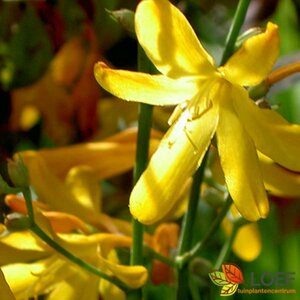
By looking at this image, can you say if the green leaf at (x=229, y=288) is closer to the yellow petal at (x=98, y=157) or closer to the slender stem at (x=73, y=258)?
the slender stem at (x=73, y=258)

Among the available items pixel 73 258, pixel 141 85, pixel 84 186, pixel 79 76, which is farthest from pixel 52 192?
pixel 79 76

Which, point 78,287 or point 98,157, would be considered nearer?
point 78,287

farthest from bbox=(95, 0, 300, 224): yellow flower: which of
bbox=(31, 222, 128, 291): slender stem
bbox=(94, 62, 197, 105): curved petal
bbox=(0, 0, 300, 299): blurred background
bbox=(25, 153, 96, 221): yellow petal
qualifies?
bbox=(0, 0, 300, 299): blurred background

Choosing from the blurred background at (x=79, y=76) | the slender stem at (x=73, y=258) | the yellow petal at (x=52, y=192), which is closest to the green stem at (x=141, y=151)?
the slender stem at (x=73, y=258)

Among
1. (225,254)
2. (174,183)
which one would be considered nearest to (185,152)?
(174,183)

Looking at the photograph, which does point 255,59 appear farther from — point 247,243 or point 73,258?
point 247,243

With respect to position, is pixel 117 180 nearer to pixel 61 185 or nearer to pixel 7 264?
pixel 61 185
